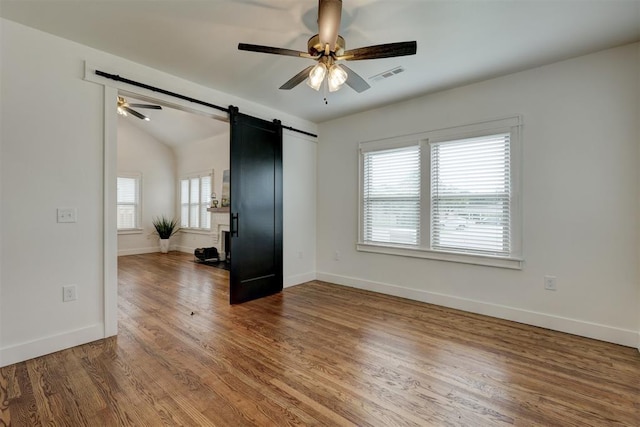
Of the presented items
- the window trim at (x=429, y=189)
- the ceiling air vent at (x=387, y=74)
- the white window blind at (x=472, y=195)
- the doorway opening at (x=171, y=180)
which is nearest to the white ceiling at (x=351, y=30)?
the ceiling air vent at (x=387, y=74)

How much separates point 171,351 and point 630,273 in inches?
162

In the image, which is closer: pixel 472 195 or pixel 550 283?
pixel 550 283

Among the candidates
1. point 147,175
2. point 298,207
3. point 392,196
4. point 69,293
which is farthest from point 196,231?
point 392,196

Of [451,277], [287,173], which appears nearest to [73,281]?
[287,173]

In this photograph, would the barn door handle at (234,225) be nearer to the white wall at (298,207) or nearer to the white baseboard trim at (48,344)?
the white wall at (298,207)

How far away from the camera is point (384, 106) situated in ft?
13.6

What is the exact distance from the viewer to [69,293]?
2535mm

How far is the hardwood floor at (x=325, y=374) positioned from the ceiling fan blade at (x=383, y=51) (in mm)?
2290

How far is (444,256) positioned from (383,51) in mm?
2591

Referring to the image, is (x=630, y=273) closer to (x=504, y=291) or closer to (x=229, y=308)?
(x=504, y=291)

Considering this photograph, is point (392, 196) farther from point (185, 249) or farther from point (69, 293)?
point (185, 249)

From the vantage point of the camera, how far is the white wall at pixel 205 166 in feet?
23.0

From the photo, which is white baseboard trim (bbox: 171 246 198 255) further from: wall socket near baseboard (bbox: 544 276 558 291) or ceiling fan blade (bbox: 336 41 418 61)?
wall socket near baseboard (bbox: 544 276 558 291)

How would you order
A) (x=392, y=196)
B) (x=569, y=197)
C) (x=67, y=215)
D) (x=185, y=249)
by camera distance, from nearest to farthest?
(x=67, y=215) < (x=569, y=197) < (x=392, y=196) < (x=185, y=249)
